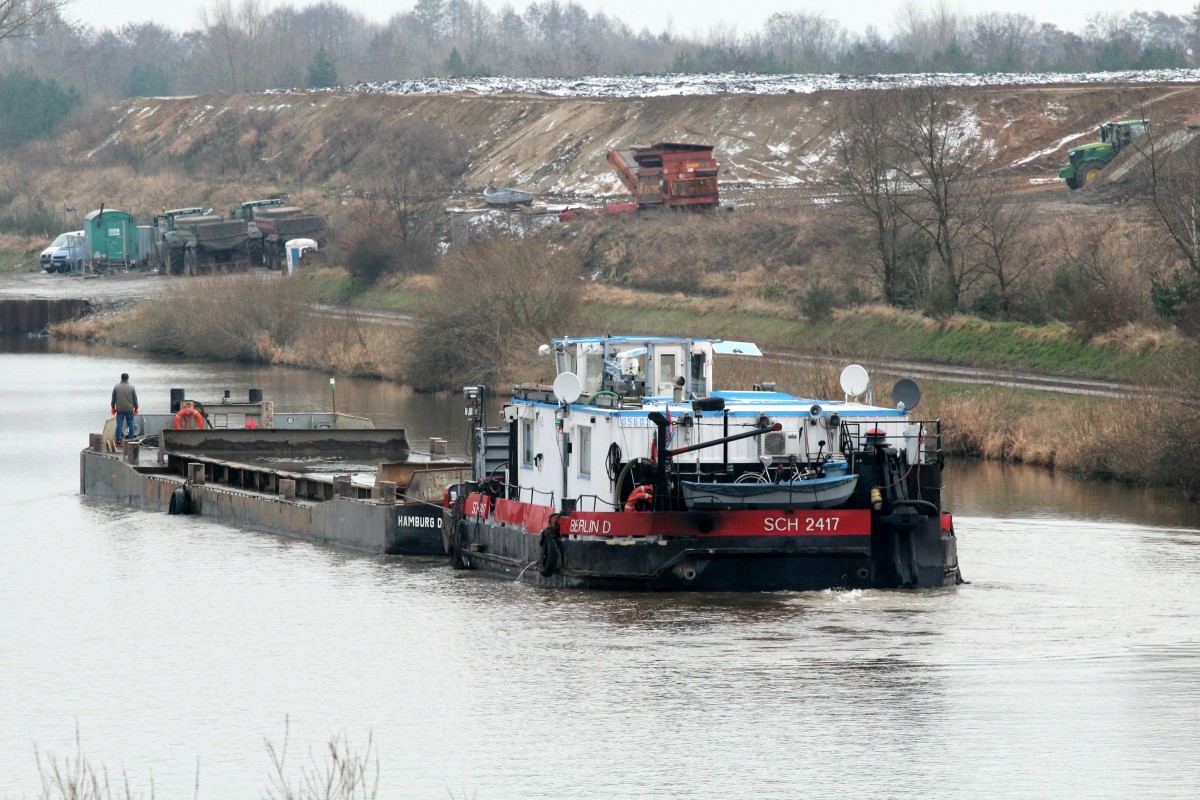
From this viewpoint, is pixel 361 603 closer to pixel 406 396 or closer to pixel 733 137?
pixel 406 396

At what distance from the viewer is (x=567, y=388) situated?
1024 inches

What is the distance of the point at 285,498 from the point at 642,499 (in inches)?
458

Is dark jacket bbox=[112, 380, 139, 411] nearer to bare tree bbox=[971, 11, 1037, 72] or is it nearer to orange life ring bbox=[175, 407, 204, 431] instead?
orange life ring bbox=[175, 407, 204, 431]

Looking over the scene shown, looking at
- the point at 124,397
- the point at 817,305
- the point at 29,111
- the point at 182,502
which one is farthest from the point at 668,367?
the point at 29,111

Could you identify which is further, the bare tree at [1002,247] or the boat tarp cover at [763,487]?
the bare tree at [1002,247]

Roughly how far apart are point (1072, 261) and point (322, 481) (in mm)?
25423

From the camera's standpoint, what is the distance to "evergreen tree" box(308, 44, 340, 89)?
149875 mm

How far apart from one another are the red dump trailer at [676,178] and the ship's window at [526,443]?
54.0 meters

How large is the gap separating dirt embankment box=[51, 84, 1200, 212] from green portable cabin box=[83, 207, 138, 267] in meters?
14.4

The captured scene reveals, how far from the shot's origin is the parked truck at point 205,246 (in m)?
90.3

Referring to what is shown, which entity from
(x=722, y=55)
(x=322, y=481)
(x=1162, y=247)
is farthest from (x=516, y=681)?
(x=722, y=55)

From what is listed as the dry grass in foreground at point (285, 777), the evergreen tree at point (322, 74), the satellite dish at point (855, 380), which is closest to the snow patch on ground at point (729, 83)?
the evergreen tree at point (322, 74)

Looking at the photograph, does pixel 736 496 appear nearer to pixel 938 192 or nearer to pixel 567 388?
pixel 567 388

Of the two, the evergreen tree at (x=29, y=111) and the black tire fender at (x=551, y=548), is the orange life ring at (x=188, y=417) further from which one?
the evergreen tree at (x=29, y=111)
